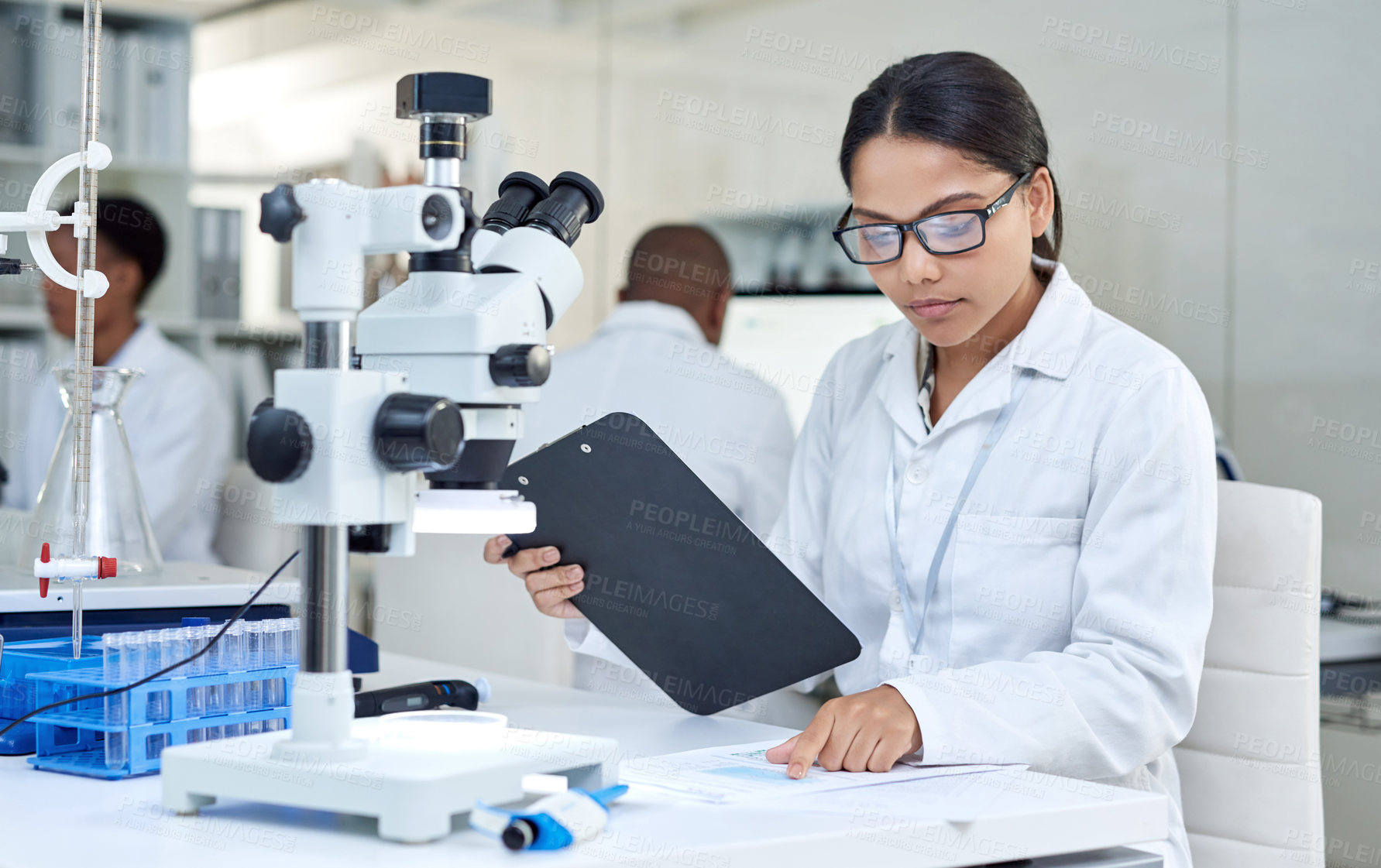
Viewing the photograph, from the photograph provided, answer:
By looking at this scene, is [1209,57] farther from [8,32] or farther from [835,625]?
[8,32]

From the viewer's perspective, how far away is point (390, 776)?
0.92 metres

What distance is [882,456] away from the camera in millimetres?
1792

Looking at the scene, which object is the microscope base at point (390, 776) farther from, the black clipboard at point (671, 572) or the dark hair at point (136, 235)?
the dark hair at point (136, 235)

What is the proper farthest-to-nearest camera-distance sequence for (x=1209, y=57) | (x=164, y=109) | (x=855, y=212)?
1. (x=164, y=109)
2. (x=1209, y=57)
3. (x=855, y=212)

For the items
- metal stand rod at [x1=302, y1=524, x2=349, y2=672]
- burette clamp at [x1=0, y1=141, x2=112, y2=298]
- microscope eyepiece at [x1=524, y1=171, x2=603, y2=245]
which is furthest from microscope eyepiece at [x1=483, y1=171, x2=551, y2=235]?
burette clamp at [x1=0, y1=141, x2=112, y2=298]

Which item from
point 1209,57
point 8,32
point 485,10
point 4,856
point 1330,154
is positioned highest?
point 485,10

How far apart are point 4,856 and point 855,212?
1.13m

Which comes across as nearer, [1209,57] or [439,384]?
[439,384]

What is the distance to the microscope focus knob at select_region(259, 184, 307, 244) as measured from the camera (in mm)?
988

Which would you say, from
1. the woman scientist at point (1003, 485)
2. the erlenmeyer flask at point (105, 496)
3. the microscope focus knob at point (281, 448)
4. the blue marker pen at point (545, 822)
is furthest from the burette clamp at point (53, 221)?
the blue marker pen at point (545, 822)

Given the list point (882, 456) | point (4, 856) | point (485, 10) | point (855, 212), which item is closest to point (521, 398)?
point (4, 856)

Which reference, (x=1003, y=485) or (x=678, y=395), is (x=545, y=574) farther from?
(x=678, y=395)

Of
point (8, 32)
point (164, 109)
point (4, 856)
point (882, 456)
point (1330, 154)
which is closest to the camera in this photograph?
point (4, 856)

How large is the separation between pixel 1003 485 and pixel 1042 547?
0.09 meters
